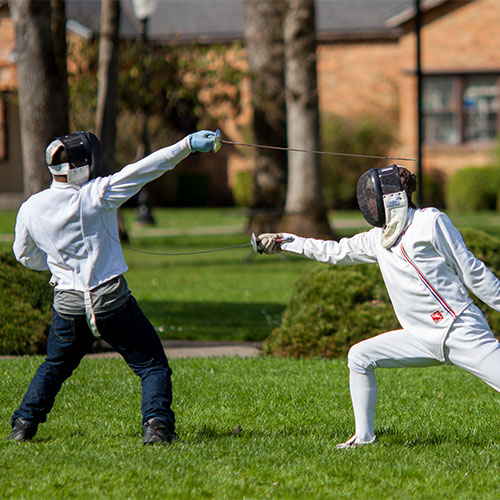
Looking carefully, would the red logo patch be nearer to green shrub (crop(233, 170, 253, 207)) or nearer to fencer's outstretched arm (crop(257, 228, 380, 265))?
fencer's outstretched arm (crop(257, 228, 380, 265))

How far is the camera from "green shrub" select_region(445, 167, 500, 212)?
2800 centimetres

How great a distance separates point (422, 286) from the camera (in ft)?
15.4

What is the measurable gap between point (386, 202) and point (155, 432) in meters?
1.75

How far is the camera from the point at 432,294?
470 cm

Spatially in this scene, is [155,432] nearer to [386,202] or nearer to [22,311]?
[386,202]

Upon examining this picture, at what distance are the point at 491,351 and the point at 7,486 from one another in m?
2.46

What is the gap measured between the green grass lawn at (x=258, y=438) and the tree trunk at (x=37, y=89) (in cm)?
237

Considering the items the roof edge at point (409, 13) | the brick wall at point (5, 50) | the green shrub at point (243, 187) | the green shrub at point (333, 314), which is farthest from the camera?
the brick wall at point (5, 50)

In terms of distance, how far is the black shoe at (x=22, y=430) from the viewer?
514 cm

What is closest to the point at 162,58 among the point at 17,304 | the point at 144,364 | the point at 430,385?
the point at 17,304

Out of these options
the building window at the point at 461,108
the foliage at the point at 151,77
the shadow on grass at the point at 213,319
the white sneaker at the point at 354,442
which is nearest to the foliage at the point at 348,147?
the building window at the point at 461,108

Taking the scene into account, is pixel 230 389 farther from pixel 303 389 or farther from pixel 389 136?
pixel 389 136

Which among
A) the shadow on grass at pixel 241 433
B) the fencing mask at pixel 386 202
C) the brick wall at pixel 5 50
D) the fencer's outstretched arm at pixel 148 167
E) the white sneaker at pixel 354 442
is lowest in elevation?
the shadow on grass at pixel 241 433

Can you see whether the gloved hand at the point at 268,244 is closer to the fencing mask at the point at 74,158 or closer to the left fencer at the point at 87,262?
the left fencer at the point at 87,262
